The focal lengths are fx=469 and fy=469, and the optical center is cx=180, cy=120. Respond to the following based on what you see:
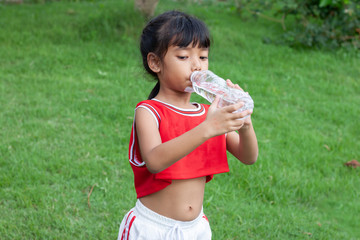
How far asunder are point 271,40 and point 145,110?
527cm

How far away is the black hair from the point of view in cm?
187

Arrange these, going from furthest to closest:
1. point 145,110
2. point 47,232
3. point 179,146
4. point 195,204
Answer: point 47,232 < point 195,204 < point 145,110 < point 179,146

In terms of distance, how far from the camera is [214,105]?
1.63m

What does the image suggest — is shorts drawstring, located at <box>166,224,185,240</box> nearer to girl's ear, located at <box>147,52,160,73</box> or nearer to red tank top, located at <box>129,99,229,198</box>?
red tank top, located at <box>129,99,229,198</box>

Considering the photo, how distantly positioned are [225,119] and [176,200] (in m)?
0.53

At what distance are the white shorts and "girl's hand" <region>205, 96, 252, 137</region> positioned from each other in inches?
A: 20.8

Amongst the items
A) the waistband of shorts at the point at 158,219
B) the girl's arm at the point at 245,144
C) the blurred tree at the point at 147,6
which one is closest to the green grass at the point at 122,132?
the blurred tree at the point at 147,6

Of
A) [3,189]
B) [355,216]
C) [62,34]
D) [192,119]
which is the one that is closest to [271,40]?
[62,34]

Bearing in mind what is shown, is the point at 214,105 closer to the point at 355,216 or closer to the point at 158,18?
the point at 158,18

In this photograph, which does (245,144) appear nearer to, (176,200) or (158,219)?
(176,200)

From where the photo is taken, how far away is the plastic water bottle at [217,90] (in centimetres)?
160

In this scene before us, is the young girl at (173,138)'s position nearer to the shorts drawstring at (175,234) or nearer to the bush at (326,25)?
the shorts drawstring at (175,234)

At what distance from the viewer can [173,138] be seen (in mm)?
1785

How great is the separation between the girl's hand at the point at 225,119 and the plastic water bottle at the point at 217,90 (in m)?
A: 0.03
